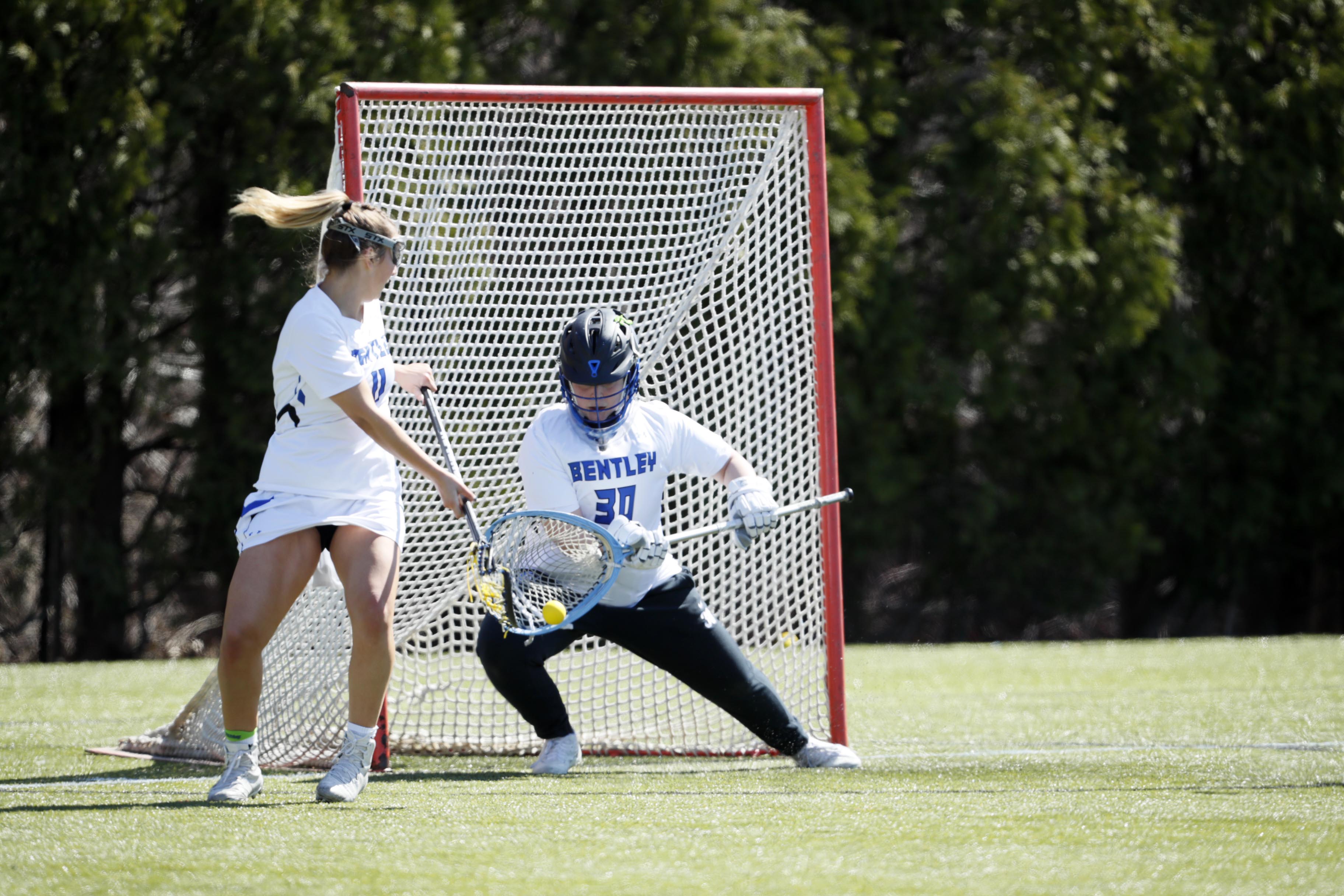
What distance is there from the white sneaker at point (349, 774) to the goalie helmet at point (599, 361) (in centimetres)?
117

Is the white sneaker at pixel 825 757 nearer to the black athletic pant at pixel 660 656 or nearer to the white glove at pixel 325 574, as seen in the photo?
the black athletic pant at pixel 660 656

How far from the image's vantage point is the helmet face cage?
14.9 ft

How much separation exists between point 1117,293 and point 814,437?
8.01 metres

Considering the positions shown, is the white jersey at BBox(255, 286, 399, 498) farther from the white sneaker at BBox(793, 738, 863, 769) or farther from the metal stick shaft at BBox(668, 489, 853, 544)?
the white sneaker at BBox(793, 738, 863, 769)

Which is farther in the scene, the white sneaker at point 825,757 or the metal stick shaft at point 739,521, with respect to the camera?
the white sneaker at point 825,757

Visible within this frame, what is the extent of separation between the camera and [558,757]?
4.63 metres

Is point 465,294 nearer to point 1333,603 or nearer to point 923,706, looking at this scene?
point 923,706

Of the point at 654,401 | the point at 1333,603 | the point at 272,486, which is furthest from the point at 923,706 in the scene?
the point at 1333,603

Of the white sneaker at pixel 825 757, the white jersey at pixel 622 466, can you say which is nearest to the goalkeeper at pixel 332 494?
the white jersey at pixel 622 466

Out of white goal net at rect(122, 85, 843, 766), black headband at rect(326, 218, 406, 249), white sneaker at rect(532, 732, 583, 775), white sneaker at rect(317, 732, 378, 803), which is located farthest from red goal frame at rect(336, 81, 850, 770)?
white sneaker at rect(317, 732, 378, 803)

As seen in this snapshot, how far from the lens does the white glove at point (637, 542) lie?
4086 mm

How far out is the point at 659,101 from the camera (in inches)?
203

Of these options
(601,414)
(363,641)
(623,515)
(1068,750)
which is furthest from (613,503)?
(1068,750)

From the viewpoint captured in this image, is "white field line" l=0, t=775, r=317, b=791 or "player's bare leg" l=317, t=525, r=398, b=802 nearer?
"player's bare leg" l=317, t=525, r=398, b=802
